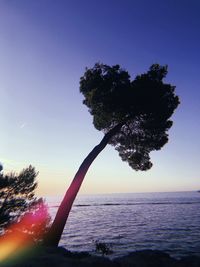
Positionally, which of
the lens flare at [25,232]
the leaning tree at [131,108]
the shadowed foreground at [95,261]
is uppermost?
the leaning tree at [131,108]

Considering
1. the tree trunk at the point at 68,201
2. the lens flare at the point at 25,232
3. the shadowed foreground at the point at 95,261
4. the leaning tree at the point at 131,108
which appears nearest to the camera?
the shadowed foreground at the point at 95,261

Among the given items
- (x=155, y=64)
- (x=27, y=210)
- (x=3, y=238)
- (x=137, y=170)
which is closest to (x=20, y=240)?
(x=3, y=238)

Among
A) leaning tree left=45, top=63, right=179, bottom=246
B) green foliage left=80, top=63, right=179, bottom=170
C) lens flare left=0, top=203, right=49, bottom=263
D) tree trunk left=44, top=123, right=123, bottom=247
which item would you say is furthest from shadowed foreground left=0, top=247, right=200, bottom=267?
green foliage left=80, top=63, right=179, bottom=170

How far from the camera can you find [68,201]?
17672 millimetres

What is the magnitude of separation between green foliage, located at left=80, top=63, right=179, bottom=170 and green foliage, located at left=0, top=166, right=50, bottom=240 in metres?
7.10

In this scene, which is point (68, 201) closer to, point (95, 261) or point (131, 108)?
point (95, 261)

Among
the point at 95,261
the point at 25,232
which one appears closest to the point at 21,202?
the point at 25,232

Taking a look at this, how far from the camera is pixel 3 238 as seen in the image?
16.8 m

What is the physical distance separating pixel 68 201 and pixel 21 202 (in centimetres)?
347

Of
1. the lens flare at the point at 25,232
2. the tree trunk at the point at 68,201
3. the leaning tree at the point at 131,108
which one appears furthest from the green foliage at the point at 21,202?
the leaning tree at the point at 131,108

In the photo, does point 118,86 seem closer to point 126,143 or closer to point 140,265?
point 126,143

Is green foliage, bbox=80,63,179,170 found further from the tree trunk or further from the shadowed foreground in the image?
the shadowed foreground

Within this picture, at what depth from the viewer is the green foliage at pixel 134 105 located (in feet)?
66.7

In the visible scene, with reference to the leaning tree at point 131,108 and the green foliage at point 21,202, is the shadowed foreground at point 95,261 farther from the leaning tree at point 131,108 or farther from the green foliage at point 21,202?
the leaning tree at point 131,108
